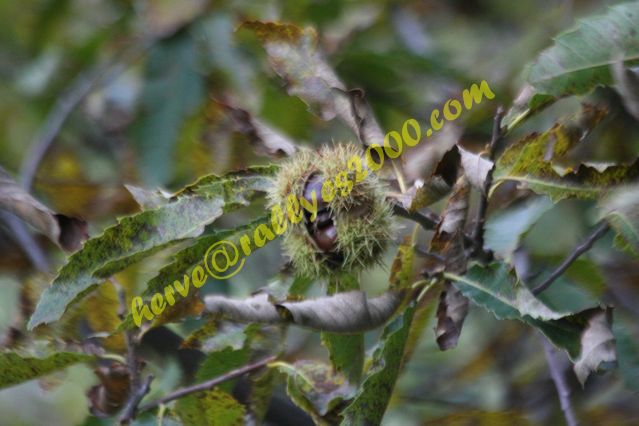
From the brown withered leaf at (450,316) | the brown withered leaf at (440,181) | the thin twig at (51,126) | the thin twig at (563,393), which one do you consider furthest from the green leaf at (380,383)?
the thin twig at (51,126)

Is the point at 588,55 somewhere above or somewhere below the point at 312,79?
below

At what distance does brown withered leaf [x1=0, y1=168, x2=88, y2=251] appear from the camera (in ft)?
4.16

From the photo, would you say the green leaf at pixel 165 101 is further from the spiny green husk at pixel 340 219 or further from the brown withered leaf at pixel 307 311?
the brown withered leaf at pixel 307 311

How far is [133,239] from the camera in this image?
1176 mm

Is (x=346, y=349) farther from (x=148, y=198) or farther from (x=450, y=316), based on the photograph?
(x=148, y=198)

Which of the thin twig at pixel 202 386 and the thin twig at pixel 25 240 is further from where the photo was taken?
the thin twig at pixel 25 240

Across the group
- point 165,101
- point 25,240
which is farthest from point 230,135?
point 25,240

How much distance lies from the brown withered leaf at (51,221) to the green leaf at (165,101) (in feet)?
2.32

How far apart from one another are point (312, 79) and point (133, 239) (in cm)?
36

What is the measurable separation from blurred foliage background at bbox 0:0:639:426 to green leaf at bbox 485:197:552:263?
0.15m

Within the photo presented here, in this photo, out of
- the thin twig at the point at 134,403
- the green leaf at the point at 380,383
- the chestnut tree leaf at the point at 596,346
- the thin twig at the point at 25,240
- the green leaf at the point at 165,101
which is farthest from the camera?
the green leaf at the point at 165,101

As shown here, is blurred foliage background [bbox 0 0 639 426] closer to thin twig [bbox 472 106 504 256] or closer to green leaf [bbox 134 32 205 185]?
green leaf [bbox 134 32 205 185]

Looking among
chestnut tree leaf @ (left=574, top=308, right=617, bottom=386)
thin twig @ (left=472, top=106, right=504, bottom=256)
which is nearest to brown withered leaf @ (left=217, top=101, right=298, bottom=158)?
thin twig @ (left=472, top=106, right=504, bottom=256)

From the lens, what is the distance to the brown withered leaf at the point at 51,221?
4.16 feet
